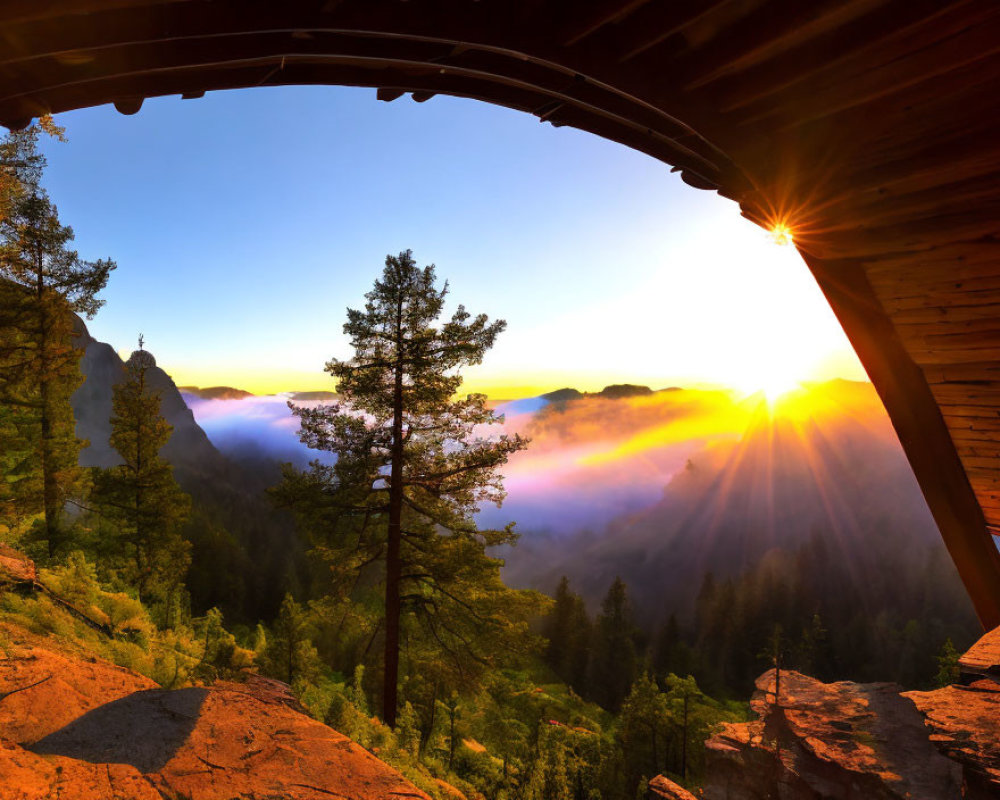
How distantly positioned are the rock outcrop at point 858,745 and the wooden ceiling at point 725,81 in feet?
15.4

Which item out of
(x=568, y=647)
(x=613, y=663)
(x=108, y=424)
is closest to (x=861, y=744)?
(x=613, y=663)

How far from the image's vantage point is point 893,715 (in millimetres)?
10680

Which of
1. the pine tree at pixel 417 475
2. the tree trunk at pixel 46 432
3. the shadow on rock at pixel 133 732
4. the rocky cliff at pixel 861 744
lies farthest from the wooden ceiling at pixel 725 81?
the tree trunk at pixel 46 432

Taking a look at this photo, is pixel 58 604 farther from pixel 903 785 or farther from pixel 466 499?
pixel 903 785

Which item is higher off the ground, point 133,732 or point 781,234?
point 781,234

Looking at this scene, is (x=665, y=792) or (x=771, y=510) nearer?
(x=665, y=792)

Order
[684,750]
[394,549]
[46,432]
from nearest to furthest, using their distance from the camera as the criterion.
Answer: [394,549], [46,432], [684,750]

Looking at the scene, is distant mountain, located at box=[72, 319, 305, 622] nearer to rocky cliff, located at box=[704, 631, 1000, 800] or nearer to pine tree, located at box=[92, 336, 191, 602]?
pine tree, located at box=[92, 336, 191, 602]

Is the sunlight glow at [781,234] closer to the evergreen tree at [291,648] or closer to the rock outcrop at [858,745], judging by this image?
the rock outcrop at [858,745]

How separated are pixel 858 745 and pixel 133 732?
13.6 meters

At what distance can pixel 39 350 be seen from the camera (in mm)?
13875

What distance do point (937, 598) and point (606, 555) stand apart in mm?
85767

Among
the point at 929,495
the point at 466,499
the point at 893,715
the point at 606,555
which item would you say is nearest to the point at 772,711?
the point at 893,715

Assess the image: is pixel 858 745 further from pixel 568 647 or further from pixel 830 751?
pixel 568 647
